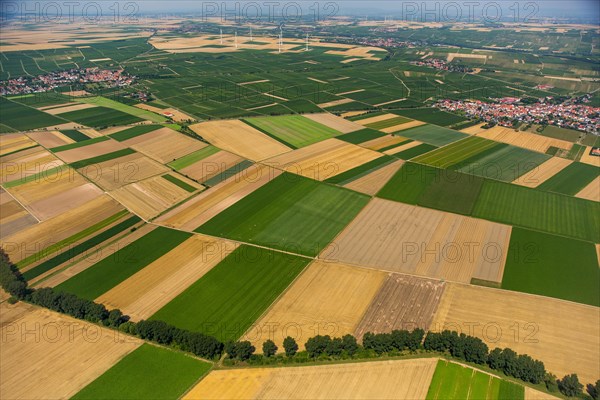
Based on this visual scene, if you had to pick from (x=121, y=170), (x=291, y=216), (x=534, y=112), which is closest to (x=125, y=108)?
(x=121, y=170)

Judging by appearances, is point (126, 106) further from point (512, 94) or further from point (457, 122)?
point (512, 94)

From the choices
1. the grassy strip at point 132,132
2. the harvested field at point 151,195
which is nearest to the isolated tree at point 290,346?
the harvested field at point 151,195

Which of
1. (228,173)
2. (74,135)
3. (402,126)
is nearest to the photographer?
(228,173)

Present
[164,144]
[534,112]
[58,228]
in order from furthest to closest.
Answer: [534,112] < [164,144] < [58,228]

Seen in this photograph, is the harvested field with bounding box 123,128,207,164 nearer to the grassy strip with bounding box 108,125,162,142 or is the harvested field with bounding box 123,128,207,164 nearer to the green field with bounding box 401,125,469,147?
the grassy strip with bounding box 108,125,162,142

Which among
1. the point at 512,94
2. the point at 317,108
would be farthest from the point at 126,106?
the point at 512,94

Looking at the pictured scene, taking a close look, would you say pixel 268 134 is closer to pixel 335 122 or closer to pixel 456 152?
pixel 335 122

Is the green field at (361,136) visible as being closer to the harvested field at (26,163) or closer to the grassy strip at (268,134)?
the grassy strip at (268,134)
